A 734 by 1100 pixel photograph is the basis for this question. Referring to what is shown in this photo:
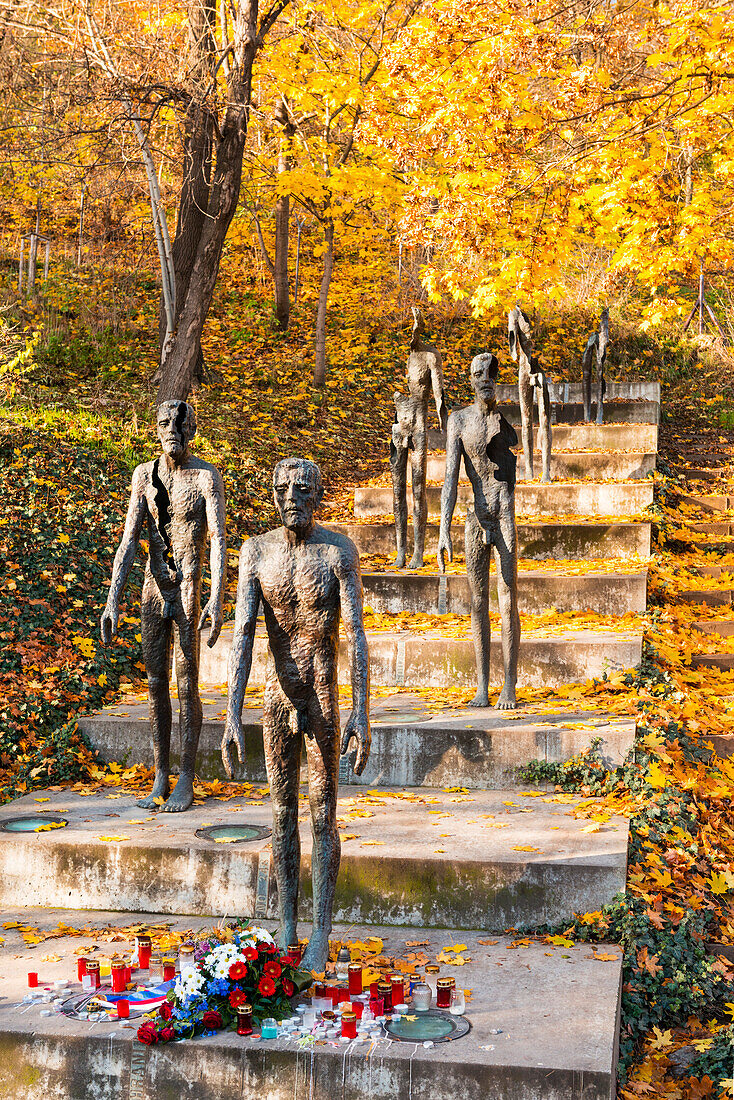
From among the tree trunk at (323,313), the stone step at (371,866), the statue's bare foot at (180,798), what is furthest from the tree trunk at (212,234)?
the stone step at (371,866)

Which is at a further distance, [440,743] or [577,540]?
[577,540]

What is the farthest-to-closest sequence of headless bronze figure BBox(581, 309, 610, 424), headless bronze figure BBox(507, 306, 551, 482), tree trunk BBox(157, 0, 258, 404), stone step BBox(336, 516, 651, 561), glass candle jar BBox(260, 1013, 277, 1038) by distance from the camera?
headless bronze figure BBox(581, 309, 610, 424)
headless bronze figure BBox(507, 306, 551, 482)
tree trunk BBox(157, 0, 258, 404)
stone step BBox(336, 516, 651, 561)
glass candle jar BBox(260, 1013, 277, 1038)

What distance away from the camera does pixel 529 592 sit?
1038 centimetres

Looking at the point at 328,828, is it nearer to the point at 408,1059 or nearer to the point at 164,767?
the point at 408,1059

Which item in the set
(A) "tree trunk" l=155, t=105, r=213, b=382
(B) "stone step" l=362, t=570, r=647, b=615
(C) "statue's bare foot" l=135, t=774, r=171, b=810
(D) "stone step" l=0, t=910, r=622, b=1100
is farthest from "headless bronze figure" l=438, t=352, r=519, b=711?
(A) "tree trunk" l=155, t=105, r=213, b=382

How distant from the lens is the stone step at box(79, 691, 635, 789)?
7.03 metres

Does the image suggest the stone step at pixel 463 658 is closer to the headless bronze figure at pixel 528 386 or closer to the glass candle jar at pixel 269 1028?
the glass candle jar at pixel 269 1028

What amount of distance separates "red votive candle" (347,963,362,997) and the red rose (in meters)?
0.79

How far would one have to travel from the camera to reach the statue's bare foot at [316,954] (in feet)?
15.1

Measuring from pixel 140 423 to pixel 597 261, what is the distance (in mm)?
13111

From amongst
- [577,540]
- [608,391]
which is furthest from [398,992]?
[608,391]

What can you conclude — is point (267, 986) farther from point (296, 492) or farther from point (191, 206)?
point (191, 206)

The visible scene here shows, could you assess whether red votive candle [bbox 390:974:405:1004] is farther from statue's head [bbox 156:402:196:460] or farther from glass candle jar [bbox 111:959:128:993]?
statue's head [bbox 156:402:196:460]

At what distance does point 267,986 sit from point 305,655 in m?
1.31
